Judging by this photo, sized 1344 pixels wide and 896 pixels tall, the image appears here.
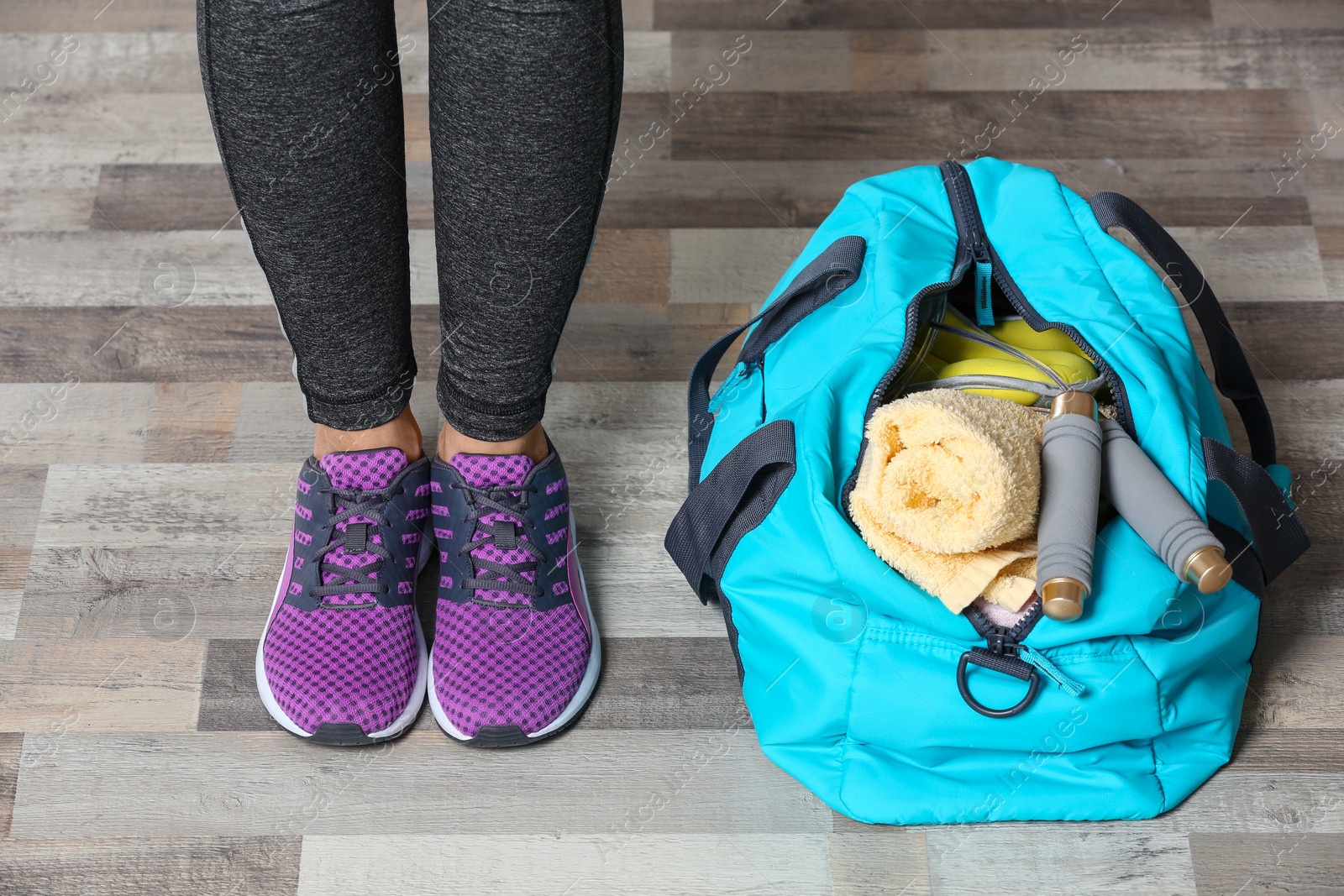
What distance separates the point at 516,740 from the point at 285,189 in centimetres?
48

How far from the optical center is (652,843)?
0.85 meters

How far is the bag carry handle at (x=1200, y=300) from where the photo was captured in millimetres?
858

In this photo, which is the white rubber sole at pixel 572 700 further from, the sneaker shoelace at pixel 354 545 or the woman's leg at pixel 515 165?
the woman's leg at pixel 515 165

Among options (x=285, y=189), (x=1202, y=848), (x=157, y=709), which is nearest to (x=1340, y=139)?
(x=1202, y=848)

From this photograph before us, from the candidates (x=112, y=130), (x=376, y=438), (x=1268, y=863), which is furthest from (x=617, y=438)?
(x=112, y=130)

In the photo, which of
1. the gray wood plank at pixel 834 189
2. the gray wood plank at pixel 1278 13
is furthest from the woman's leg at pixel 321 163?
the gray wood plank at pixel 1278 13

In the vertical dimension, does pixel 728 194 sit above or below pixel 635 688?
Answer: above

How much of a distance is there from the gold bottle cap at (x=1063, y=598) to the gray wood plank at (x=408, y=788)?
0.31 m

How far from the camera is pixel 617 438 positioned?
110 cm

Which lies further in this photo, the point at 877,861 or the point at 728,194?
the point at 728,194

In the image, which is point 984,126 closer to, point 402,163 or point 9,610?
point 402,163

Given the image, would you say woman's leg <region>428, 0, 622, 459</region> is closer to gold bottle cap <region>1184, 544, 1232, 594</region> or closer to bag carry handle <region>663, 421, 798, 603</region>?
bag carry handle <region>663, 421, 798, 603</region>

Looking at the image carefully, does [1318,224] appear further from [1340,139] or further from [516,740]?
[516,740]

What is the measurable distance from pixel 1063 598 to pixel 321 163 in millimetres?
576
